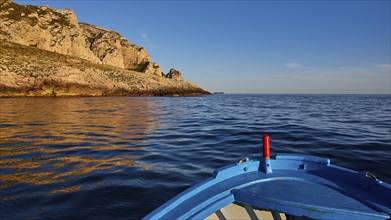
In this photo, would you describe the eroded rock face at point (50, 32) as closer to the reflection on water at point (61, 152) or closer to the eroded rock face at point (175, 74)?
the eroded rock face at point (175, 74)

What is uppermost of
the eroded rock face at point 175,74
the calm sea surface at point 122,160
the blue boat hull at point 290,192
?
the eroded rock face at point 175,74

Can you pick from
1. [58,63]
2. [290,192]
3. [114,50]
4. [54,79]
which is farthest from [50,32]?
[290,192]

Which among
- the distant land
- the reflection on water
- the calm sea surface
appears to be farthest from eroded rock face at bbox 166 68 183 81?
the reflection on water

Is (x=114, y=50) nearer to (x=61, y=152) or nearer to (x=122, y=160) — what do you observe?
(x=61, y=152)

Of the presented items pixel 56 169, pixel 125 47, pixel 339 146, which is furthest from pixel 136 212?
pixel 125 47

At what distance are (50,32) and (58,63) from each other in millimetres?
31837

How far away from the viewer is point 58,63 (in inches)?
2581

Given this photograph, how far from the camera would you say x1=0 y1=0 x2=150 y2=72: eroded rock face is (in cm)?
7975

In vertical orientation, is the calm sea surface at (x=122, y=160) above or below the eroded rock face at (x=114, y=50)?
below

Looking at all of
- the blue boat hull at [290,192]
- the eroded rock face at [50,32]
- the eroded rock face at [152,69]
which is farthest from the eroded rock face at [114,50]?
the blue boat hull at [290,192]

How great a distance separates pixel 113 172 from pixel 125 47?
138025 millimetres

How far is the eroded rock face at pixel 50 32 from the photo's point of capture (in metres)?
79.8

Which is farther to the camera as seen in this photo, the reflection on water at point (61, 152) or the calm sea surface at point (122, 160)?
the reflection on water at point (61, 152)

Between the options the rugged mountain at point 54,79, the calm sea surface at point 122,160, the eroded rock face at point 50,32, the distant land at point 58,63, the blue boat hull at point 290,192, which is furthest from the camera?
the eroded rock face at point 50,32
